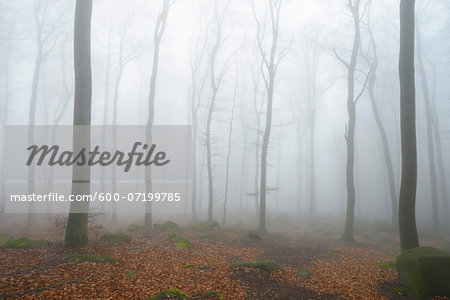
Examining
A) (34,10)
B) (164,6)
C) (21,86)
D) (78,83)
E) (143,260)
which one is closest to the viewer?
(143,260)

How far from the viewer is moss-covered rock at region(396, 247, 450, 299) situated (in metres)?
4.32

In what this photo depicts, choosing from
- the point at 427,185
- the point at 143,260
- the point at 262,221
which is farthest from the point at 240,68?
the point at 427,185

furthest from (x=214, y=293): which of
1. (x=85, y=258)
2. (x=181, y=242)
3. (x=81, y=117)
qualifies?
(x=81, y=117)

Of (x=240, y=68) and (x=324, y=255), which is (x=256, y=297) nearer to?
(x=324, y=255)

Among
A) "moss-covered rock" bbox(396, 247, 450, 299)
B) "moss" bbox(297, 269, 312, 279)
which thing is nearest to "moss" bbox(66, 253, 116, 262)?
"moss" bbox(297, 269, 312, 279)

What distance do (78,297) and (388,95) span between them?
30969mm

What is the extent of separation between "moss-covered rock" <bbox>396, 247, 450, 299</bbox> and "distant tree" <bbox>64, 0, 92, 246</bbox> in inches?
320

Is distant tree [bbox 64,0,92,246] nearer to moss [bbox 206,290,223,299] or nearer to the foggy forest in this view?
the foggy forest

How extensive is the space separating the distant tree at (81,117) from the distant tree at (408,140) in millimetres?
9241

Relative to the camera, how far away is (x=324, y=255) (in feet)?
27.4

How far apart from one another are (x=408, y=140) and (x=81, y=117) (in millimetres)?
9571

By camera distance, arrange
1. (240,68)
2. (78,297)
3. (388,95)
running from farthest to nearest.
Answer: (388,95) < (240,68) < (78,297)

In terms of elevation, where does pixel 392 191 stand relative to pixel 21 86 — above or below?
below

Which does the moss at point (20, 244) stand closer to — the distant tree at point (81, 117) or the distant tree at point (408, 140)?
the distant tree at point (81, 117)
